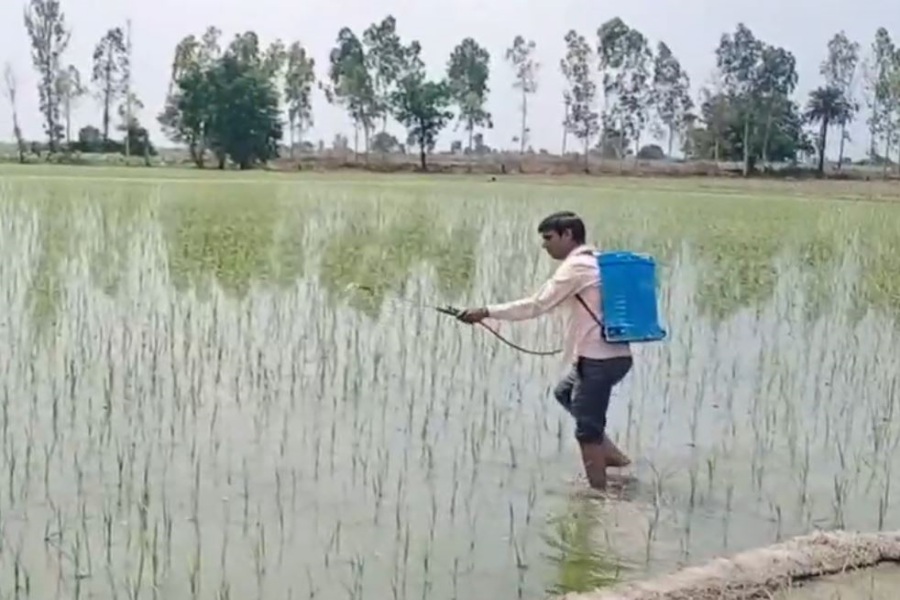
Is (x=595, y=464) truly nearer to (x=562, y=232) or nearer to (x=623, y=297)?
(x=623, y=297)

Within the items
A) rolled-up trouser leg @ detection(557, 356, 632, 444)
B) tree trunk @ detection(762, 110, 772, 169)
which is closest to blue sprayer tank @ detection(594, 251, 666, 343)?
rolled-up trouser leg @ detection(557, 356, 632, 444)

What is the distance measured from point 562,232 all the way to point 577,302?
1.04ft

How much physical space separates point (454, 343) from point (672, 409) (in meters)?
1.89

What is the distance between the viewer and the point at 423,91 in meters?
59.9

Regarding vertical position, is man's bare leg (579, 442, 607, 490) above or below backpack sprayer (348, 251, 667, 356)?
below

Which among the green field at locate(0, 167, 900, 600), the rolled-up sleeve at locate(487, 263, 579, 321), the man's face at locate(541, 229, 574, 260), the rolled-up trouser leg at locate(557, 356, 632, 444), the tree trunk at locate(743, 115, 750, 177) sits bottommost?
the green field at locate(0, 167, 900, 600)

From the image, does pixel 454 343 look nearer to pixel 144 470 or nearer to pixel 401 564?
pixel 144 470

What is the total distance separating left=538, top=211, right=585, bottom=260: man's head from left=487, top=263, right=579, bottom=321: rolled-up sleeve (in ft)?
0.32

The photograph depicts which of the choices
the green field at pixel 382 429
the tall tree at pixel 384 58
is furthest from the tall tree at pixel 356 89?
the green field at pixel 382 429

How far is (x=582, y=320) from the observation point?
5.72 metres

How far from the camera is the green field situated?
187 inches

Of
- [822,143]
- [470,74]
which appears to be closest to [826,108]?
[822,143]

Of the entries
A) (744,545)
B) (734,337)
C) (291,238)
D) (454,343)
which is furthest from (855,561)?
(291,238)

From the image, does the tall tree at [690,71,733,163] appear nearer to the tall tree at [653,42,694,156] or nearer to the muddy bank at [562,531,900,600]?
the tall tree at [653,42,694,156]
